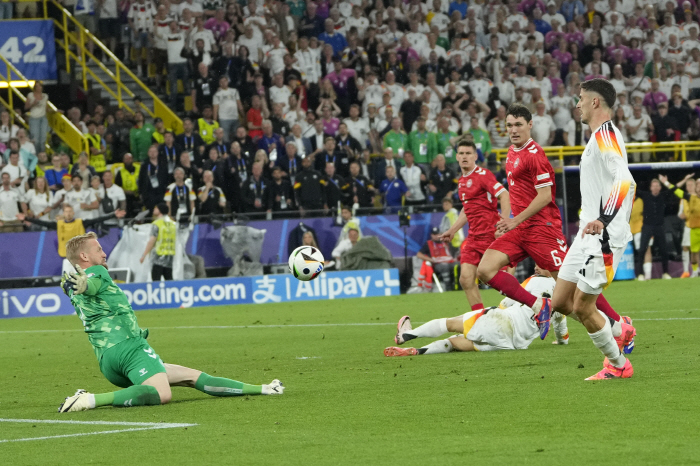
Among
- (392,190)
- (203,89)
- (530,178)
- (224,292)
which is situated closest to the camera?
(530,178)

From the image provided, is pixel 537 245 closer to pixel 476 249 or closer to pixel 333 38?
pixel 476 249

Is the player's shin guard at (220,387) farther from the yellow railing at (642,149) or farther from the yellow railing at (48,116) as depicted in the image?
the yellow railing at (642,149)

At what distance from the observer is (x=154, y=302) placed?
21453 mm

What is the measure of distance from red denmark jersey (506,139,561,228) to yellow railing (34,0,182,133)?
53.5 feet

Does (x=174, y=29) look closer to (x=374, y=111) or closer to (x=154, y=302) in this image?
(x=374, y=111)

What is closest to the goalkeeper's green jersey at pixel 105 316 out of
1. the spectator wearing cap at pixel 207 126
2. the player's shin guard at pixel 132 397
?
the player's shin guard at pixel 132 397

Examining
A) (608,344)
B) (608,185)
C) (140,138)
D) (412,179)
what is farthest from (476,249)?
(140,138)

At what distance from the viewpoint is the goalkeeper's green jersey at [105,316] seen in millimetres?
7684

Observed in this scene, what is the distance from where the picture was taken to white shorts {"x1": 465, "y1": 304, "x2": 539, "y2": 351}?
1057 cm

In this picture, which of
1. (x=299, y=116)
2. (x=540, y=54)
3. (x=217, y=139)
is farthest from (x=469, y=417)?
(x=540, y=54)

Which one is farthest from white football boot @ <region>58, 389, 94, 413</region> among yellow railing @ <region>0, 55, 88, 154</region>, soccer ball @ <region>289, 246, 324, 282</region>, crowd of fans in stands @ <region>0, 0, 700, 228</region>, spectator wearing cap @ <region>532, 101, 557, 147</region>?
spectator wearing cap @ <region>532, 101, 557, 147</region>

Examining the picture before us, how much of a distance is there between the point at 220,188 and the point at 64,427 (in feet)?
52.7

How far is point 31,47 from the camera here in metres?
27.3

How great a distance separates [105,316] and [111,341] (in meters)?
0.18
